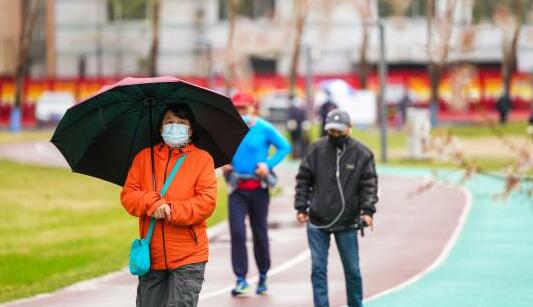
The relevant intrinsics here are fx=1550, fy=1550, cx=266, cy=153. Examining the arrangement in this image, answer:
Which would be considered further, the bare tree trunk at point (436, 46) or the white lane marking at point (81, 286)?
the bare tree trunk at point (436, 46)

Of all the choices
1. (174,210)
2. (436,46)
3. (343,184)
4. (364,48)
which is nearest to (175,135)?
(174,210)

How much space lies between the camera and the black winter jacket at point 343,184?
1227 centimetres

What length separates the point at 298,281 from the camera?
1606 cm

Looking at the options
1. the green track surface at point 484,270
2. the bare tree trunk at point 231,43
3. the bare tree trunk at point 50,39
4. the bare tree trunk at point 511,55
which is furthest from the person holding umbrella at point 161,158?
the bare tree trunk at point 50,39

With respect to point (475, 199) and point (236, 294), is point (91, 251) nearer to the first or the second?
point (236, 294)

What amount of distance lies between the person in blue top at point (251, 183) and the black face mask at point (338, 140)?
1.88m

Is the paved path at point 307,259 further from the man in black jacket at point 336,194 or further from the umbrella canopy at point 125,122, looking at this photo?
the umbrella canopy at point 125,122

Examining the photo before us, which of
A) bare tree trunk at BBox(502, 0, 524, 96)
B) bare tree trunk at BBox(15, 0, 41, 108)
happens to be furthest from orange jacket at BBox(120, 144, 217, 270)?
bare tree trunk at BBox(15, 0, 41, 108)

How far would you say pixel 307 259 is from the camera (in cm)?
1838

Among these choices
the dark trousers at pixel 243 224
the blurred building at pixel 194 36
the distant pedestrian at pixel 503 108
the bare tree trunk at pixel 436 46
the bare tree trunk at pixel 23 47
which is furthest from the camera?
the blurred building at pixel 194 36

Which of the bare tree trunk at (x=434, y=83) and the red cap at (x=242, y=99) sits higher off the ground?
the red cap at (x=242, y=99)

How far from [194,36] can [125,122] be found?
79.8m

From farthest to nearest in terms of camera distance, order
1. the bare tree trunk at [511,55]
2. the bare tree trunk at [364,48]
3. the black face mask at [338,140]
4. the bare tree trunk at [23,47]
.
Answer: the bare tree trunk at [23,47] < the bare tree trunk at [364,48] < the bare tree trunk at [511,55] < the black face mask at [338,140]

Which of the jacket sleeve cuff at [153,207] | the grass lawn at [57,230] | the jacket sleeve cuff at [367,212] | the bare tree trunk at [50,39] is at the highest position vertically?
the jacket sleeve cuff at [153,207]
